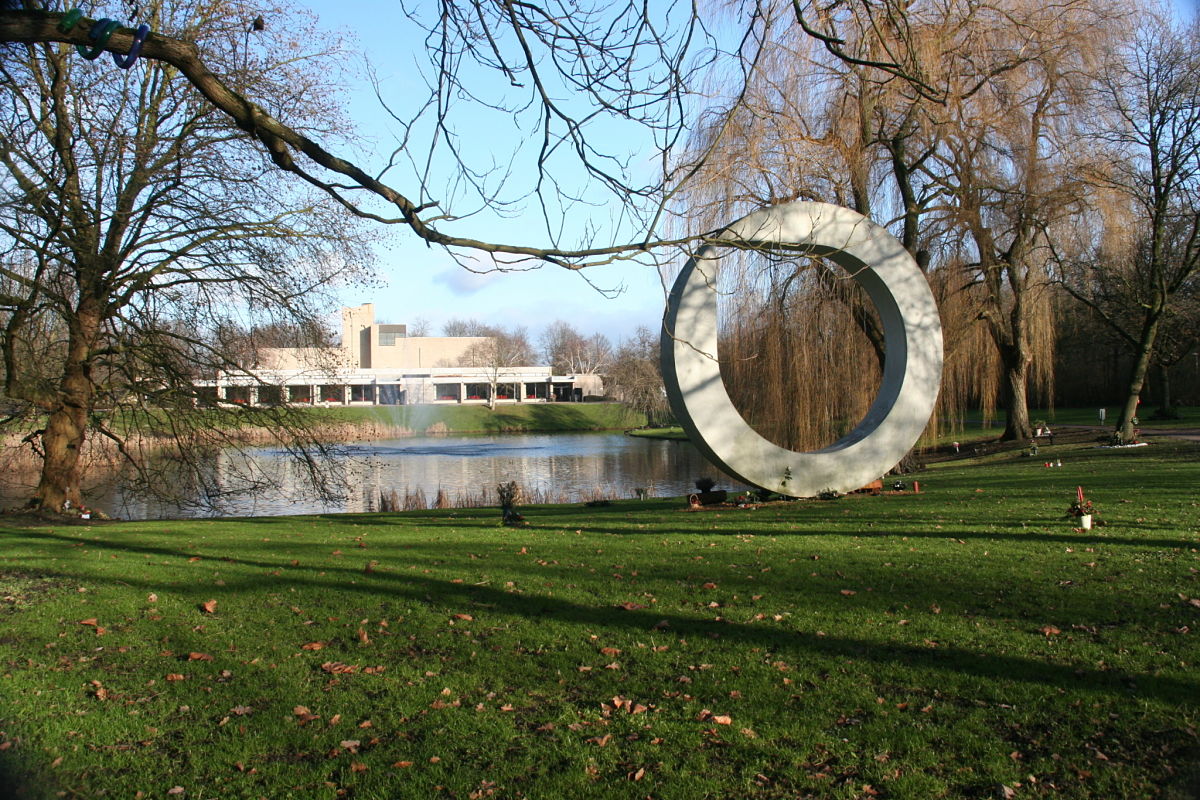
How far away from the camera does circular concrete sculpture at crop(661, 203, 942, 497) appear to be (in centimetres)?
1080

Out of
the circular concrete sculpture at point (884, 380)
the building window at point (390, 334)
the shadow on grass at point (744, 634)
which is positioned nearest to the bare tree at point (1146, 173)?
the circular concrete sculpture at point (884, 380)

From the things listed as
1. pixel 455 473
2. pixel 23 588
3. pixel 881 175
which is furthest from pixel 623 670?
pixel 455 473

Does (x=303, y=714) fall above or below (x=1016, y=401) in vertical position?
below

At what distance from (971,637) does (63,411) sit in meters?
13.5

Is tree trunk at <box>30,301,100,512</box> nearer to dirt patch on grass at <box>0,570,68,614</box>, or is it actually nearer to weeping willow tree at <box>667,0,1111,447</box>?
dirt patch on grass at <box>0,570,68,614</box>

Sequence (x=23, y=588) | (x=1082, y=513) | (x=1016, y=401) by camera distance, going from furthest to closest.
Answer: (x=1016, y=401) < (x=1082, y=513) < (x=23, y=588)

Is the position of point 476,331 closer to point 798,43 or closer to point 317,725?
point 798,43

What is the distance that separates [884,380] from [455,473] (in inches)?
647

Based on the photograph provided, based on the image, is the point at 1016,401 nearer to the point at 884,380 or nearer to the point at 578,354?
the point at 884,380

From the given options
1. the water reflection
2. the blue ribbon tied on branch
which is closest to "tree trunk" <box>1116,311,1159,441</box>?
the water reflection

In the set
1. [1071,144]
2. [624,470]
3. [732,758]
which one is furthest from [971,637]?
[624,470]

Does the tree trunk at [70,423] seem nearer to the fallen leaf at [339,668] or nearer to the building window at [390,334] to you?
the fallen leaf at [339,668]

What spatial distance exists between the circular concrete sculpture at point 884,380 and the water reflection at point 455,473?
578 centimetres

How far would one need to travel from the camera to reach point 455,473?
26.8 m
